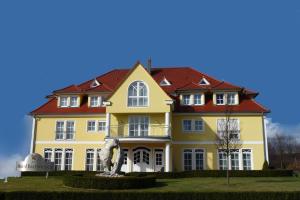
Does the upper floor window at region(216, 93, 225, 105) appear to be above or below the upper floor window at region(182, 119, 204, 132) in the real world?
above

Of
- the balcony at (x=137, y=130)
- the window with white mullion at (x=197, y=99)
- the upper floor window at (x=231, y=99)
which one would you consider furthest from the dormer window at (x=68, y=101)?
the upper floor window at (x=231, y=99)

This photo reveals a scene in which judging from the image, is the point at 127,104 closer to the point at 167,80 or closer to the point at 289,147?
the point at 167,80

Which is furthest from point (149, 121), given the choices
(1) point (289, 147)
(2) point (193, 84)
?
(1) point (289, 147)

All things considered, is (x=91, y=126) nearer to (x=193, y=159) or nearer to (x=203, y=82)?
(x=193, y=159)

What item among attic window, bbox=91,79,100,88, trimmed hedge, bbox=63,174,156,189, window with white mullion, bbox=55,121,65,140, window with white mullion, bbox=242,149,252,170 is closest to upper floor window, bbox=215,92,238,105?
window with white mullion, bbox=242,149,252,170

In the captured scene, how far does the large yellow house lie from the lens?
35219 mm

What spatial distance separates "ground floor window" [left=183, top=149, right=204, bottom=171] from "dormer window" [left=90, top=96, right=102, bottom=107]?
11.0m

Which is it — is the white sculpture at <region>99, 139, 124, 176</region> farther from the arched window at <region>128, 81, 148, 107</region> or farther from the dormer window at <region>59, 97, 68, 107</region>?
the dormer window at <region>59, 97, 68, 107</region>

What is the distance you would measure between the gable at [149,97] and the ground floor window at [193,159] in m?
5.48

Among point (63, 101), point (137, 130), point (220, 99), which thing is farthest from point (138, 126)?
point (63, 101)

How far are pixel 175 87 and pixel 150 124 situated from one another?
6.38 meters

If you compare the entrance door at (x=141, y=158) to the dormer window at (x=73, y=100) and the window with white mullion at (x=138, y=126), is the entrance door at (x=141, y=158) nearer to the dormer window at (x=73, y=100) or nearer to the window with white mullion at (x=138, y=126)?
the window with white mullion at (x=138, y=126)

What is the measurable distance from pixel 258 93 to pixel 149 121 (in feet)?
40.7
